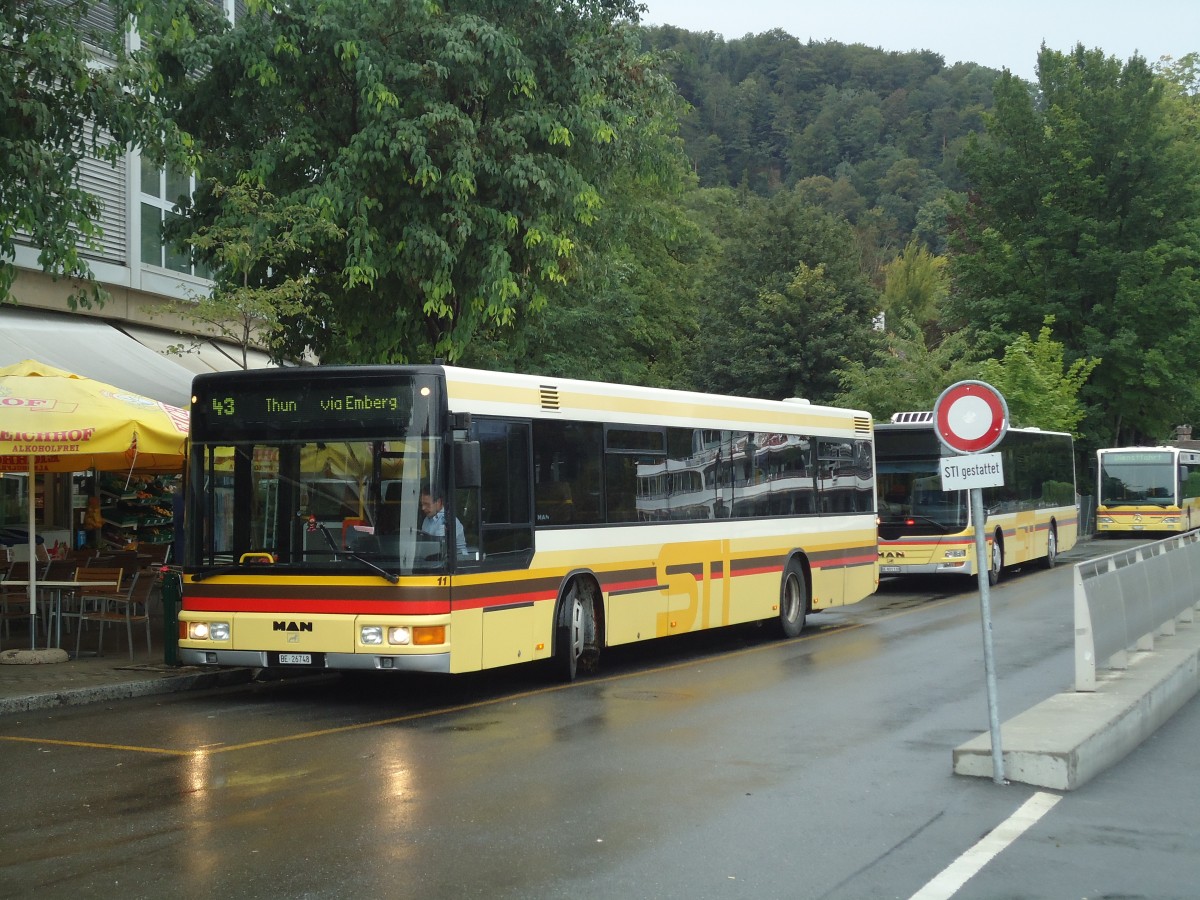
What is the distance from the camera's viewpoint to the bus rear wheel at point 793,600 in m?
18.0

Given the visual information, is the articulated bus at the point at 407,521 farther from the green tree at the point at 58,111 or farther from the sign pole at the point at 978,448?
the sign pole at the point at 978,448

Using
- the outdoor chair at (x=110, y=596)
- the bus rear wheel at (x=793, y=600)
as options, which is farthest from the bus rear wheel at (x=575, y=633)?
the outdoor chair at (x=110, y=596)

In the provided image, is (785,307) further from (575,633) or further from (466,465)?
(466,465)

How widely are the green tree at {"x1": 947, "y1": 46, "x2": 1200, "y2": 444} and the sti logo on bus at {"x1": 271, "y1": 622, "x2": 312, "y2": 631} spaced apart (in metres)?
36.5

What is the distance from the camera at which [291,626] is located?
11.8 m

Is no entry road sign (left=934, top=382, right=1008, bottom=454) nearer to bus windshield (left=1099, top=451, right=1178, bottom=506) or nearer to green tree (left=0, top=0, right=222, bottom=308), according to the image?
green tree (left=0, top=0, right=222, bottom=308)

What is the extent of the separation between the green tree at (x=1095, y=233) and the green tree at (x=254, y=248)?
3077 centimetres

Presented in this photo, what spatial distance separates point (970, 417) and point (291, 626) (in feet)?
19.0

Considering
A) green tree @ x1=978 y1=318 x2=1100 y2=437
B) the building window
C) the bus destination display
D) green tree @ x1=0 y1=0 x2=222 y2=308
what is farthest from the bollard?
green tree @ x1=978 y1=318 x2=1100 y2=437

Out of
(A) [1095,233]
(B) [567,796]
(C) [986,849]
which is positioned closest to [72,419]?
(B) [567,796]

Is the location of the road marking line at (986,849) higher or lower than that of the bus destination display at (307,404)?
lower

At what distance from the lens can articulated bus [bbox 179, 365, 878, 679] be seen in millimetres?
11703

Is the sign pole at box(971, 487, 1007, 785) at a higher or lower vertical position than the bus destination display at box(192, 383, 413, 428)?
lower

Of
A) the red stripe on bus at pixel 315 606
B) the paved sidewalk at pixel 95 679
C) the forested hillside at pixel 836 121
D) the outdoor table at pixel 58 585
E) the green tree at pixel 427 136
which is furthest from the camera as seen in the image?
the forested hillside at pixel 836 121
